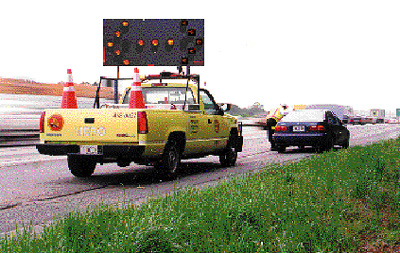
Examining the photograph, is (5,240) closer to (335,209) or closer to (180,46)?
(335,209)

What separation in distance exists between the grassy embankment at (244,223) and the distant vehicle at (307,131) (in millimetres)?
9427

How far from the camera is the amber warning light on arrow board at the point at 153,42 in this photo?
25969 mm

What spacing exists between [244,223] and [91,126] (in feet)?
15.2

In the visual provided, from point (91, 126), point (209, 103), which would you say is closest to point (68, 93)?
point (91, 126)

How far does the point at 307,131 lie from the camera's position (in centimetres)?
1709

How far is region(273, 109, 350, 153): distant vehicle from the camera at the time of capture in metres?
17.0

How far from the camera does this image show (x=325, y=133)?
16969mm

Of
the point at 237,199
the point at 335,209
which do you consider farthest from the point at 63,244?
the point at 335,209

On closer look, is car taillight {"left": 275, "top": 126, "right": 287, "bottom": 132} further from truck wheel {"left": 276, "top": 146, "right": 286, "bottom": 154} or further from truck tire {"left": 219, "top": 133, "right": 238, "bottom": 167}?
truck tire {"left": 219, "top": 133, "right": 238, "bottom": 167}

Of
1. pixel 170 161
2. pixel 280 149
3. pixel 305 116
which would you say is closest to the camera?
pixel 170 161

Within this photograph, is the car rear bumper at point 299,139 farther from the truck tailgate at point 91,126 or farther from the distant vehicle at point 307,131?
the truck tailgate at point 91,126

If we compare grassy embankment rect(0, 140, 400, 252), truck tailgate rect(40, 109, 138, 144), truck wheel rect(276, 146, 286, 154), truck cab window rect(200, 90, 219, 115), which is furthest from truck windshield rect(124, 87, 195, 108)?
truck wheel rect(276, 146, 286, 154)

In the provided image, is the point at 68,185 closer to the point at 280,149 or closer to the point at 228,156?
the point at 228,156

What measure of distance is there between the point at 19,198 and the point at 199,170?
4.87m
